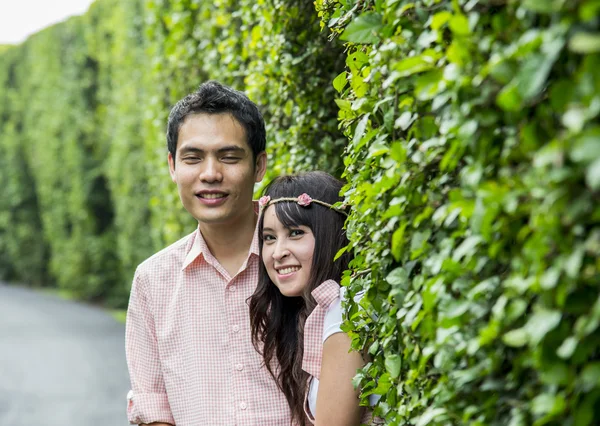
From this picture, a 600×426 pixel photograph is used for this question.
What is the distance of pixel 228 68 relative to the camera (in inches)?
191

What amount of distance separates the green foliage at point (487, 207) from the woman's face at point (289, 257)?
2.29ft

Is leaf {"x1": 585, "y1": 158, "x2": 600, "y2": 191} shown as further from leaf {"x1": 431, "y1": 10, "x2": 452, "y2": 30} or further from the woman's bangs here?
the woman's bangs

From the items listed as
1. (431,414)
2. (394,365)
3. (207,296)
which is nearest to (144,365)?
(207,296)

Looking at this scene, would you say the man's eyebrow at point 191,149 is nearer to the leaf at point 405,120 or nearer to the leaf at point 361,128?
the leaf at point 361,128

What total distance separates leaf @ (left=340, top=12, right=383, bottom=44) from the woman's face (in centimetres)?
95

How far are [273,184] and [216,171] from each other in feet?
0.66

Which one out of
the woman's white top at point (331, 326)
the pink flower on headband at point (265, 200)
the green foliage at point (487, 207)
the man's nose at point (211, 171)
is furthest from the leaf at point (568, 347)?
the man's nose at point (211, 171)

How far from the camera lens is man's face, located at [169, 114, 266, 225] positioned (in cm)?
289

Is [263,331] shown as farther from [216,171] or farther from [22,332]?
[22,332]

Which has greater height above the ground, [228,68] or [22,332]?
[228,68]

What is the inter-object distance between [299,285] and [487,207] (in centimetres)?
142

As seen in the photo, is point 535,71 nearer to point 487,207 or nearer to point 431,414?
point 487,207

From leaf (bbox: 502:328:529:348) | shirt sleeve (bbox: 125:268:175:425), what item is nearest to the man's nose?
shirt sleeve (bbox: 125:268:175:425)

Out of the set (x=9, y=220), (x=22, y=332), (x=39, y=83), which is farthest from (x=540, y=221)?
(x=9, y=220)
